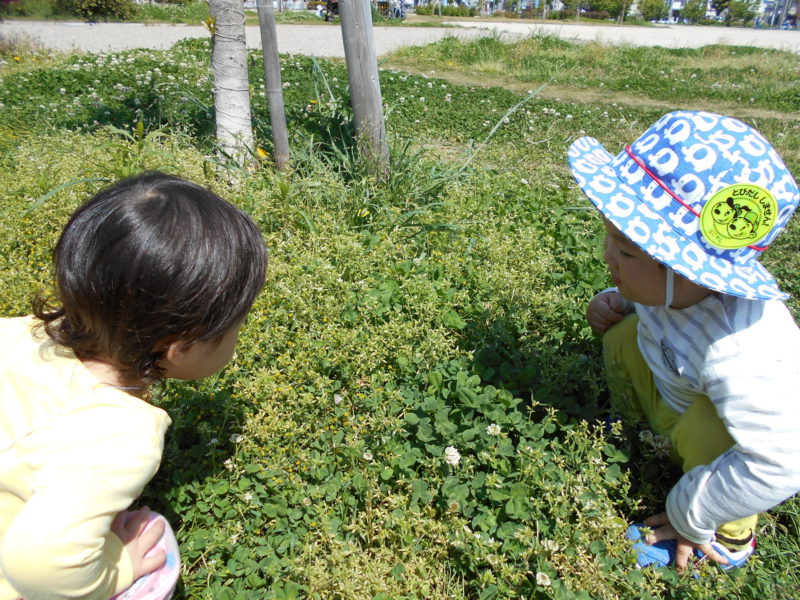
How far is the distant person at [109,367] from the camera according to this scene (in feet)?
4.05

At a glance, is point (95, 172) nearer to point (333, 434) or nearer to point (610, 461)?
point (333, 434)

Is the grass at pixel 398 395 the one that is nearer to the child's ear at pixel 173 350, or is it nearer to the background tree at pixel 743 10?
the child's ear at pixel 173 350

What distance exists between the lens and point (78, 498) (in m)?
1.23

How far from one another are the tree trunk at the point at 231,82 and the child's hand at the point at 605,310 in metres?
2.51

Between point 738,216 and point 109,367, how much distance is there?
65.4 inches

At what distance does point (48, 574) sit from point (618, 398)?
189cm

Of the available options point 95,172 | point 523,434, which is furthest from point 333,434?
point 95,172

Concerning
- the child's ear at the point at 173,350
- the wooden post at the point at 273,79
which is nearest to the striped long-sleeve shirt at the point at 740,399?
the child's ear at the point at 173,350

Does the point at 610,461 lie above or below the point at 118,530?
below

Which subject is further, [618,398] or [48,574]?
[618,398]

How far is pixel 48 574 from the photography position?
1.21 meters

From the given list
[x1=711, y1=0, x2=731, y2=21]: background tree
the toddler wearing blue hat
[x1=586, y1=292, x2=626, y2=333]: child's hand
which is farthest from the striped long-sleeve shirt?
[x1=711, y1=0, x2=731, y2=21]: background tree

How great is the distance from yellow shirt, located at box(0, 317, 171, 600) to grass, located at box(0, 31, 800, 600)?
2.03ft

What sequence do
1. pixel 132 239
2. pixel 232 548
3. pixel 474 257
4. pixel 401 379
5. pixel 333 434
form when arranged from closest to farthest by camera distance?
pixel 132 239, pixel 232 548, pixel 333 434, pixel 401 379, pixel 474 257
